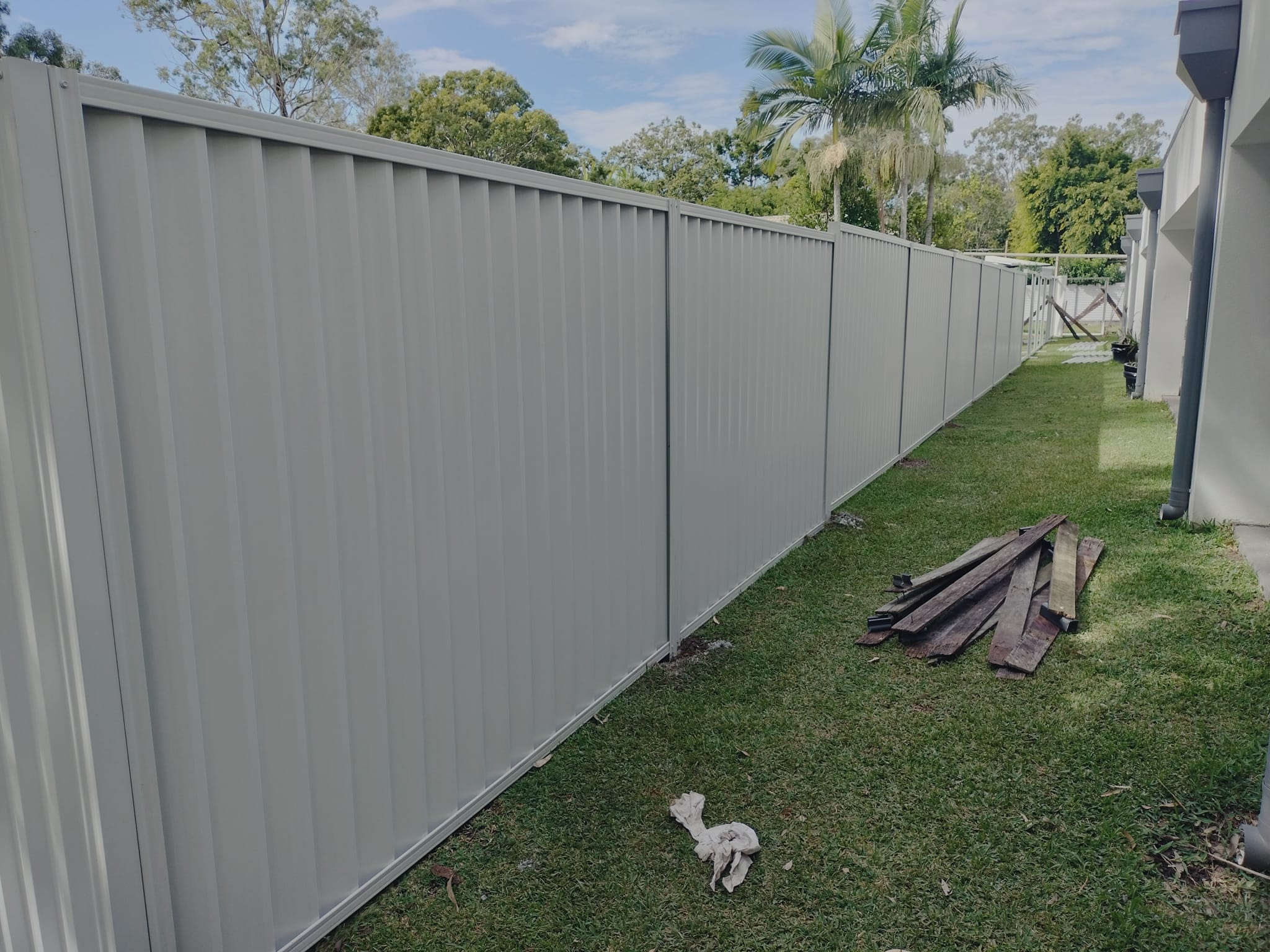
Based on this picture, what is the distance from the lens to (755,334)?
5203 mm

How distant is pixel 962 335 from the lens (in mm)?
12688

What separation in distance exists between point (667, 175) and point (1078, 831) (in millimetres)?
55164

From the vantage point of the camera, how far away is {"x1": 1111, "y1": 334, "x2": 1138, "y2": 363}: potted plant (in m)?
18.9

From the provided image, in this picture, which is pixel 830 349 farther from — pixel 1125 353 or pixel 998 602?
pixel 1125 353

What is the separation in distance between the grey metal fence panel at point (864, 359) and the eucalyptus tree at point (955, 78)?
21.1 metres

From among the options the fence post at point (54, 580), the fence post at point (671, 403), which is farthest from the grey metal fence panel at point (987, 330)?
A: the fence post at point (54, 580)

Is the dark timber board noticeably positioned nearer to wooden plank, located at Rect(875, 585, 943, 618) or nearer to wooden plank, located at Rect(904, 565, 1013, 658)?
wooden plank, located at Rect(904, 565, 1013, 658)

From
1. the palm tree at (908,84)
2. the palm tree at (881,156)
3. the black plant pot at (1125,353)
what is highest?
the palm tree at (908,84)

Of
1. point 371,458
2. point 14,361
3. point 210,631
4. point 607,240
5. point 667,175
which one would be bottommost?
point 210,631

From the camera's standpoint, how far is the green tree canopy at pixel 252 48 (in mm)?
36688

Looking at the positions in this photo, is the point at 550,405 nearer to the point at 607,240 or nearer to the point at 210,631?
the point at 607,240

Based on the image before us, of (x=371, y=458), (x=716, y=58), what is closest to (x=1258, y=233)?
(x=371, y=458)

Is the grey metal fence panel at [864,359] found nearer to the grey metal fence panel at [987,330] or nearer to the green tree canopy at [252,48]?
the grey metal fence panel at [987,330]

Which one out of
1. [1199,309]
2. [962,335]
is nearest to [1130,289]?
[962,335]
